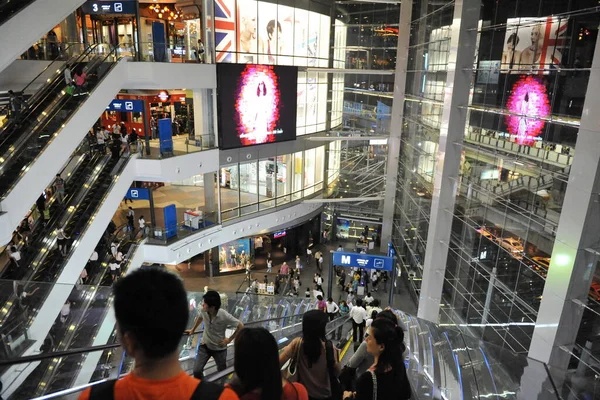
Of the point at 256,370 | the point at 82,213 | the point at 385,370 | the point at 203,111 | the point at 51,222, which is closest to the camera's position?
the point at 256,370

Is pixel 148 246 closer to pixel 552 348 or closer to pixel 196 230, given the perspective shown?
pixel 196 230

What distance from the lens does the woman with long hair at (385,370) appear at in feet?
9.56

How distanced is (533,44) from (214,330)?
31.2 ft

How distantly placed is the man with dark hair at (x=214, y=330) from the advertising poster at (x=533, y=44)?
28.2 feet

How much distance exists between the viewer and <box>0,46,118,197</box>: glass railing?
938 centimetres

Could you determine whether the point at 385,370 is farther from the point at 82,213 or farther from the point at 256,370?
the point at 82,213

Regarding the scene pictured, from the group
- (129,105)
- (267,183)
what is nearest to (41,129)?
(129,105)

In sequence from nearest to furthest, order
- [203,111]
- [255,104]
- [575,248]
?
[575,248], [203,111], [255,104]

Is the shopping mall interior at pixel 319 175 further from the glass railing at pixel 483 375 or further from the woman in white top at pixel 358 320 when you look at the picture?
the woman in white top at pixel 358 320

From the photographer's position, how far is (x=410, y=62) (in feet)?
68.9

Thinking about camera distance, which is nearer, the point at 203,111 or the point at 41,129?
the point at 41,129

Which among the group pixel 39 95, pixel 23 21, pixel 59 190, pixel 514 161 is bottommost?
pixel 59 190

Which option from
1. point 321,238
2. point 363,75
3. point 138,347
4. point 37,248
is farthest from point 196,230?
point 138,347

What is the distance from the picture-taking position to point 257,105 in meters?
17.8
